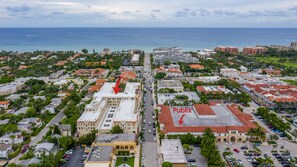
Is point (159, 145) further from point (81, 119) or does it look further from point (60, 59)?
point (60, 59)

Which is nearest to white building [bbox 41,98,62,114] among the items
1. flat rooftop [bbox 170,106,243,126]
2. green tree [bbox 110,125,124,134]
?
green tree [bbox 110,125,124,134]

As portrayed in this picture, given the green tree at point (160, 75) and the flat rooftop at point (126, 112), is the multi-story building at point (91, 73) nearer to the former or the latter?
the green tree at point (160, 75)

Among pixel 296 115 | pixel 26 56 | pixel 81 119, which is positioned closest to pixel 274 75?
pixel 296 115

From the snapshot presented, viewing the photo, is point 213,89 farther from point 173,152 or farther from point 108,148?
point 108,148

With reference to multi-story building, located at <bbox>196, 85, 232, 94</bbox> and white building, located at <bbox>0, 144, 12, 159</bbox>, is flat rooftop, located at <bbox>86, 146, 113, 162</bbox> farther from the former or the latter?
multi-story building, located at <bbox>196, 85, 232, 94</bbox>

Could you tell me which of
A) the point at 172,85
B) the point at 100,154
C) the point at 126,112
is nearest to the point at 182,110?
the point at 126,112

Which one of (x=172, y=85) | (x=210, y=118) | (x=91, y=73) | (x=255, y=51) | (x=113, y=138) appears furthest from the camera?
(x=255, y=51)
